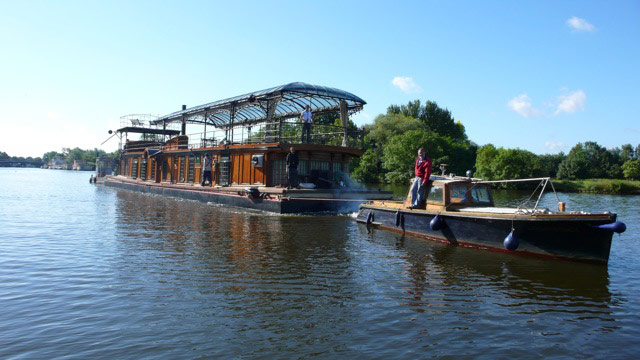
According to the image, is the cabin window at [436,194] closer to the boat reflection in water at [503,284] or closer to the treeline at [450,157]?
the boat reflection in water at [503,284]

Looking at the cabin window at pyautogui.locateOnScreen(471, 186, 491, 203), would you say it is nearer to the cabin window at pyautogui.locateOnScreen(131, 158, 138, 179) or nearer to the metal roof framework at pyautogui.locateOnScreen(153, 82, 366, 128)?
the metal roof framework at pyautogui.locateOnScreen(153, 82, 366, 128)

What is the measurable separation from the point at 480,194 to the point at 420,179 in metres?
2.24

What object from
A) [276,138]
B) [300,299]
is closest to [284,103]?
[276,138]

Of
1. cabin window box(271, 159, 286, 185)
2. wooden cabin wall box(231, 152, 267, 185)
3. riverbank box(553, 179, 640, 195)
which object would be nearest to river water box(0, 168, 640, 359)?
cabin window box(271, 159, 286, 185)


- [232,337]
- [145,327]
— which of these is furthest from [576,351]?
[145,327]

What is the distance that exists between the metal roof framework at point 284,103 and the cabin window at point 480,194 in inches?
504

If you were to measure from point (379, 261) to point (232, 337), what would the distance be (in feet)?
20.7

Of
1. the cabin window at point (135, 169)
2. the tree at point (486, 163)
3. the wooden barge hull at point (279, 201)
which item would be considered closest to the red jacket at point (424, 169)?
the wooden barge hull at point (279, 201)

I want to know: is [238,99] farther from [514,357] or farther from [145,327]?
[514,357]

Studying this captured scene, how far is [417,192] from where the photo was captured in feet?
54.8

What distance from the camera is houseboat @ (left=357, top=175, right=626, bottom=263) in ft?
39.2

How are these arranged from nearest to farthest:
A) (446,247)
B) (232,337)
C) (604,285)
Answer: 1. (232,337)
2. (604,285)
3. (446,247)

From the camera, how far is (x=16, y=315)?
778 centimetres

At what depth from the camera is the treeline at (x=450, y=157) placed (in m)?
64.2
